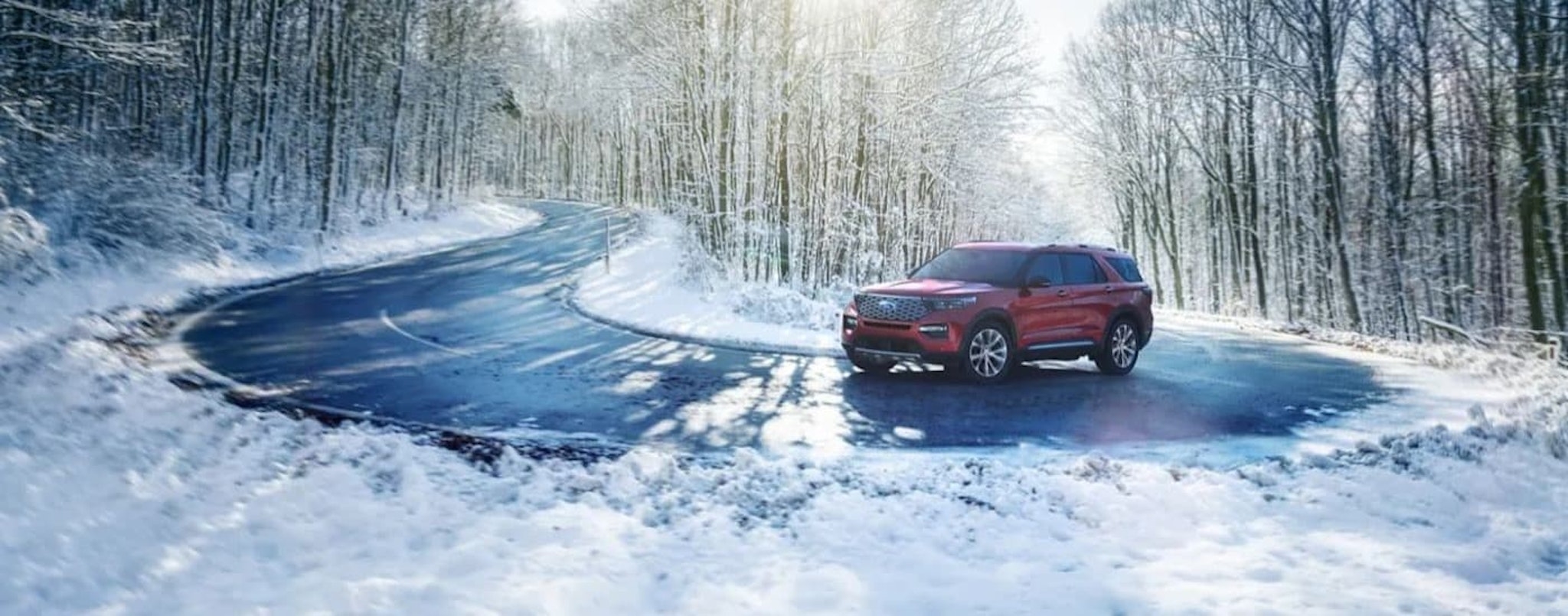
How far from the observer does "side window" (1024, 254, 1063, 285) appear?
40.6ft

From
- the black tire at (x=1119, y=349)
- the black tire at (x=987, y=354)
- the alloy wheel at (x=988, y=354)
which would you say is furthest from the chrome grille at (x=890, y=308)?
the black tire at (x=1119, y=349)

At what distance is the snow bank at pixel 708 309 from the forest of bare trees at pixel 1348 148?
40.1 feet

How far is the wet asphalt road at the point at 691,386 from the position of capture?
8961 millimetres

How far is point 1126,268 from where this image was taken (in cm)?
1376

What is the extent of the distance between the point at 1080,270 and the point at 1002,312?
1929 millimetres

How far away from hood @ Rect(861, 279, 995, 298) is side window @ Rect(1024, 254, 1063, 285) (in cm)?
79

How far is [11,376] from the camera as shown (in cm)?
886

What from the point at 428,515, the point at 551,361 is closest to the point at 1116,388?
the point at 551,361

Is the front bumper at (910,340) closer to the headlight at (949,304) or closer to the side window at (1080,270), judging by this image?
the headlight at (949,304)

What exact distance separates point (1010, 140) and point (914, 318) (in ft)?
58.4

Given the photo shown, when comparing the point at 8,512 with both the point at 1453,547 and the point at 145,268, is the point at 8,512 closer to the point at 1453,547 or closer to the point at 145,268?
the point at 1453,547

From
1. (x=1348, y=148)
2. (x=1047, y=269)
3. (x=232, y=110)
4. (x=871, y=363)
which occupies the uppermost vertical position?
(x=232, y=110)

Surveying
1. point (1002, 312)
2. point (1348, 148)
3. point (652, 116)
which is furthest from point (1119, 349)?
point (1348, 148)

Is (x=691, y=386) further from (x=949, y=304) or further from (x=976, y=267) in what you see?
(x=976, y=267)
